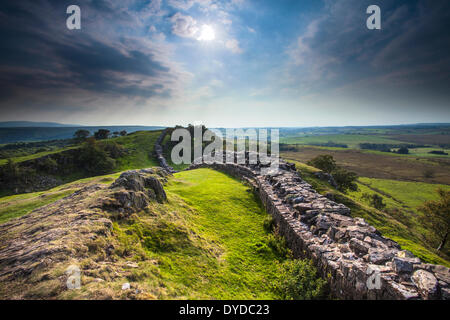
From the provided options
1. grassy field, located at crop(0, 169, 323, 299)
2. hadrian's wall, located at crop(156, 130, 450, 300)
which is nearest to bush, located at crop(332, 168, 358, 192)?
hadrian's wall, located at crop(156, 130, 450, 300)

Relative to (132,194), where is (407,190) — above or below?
below

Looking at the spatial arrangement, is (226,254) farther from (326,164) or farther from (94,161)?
(94,161)

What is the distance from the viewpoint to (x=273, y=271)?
7.13 meters

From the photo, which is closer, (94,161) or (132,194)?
(132,194)

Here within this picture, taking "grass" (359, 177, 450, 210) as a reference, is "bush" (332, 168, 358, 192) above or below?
above

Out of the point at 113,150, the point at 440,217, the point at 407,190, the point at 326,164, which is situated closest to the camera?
the point at 440,217

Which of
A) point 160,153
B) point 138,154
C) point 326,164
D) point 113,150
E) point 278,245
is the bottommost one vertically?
point 278,245

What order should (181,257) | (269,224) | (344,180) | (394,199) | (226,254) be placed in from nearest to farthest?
(181,257), (226,254), (269,224), (344,180), (394,199)

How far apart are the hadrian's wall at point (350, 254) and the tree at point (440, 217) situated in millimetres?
21656

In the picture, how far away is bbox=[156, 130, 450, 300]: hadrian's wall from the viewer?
166 inches

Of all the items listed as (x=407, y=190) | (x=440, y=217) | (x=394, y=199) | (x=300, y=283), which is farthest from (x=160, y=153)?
(x=407, y=190)

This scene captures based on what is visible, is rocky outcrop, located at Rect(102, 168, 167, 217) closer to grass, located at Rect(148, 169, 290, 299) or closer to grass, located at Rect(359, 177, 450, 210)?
grass, located at Rect(148, 169, 290, 299)

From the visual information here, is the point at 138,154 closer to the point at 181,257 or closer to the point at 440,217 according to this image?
the point at 181,257

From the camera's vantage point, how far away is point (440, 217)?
19.8 meters
